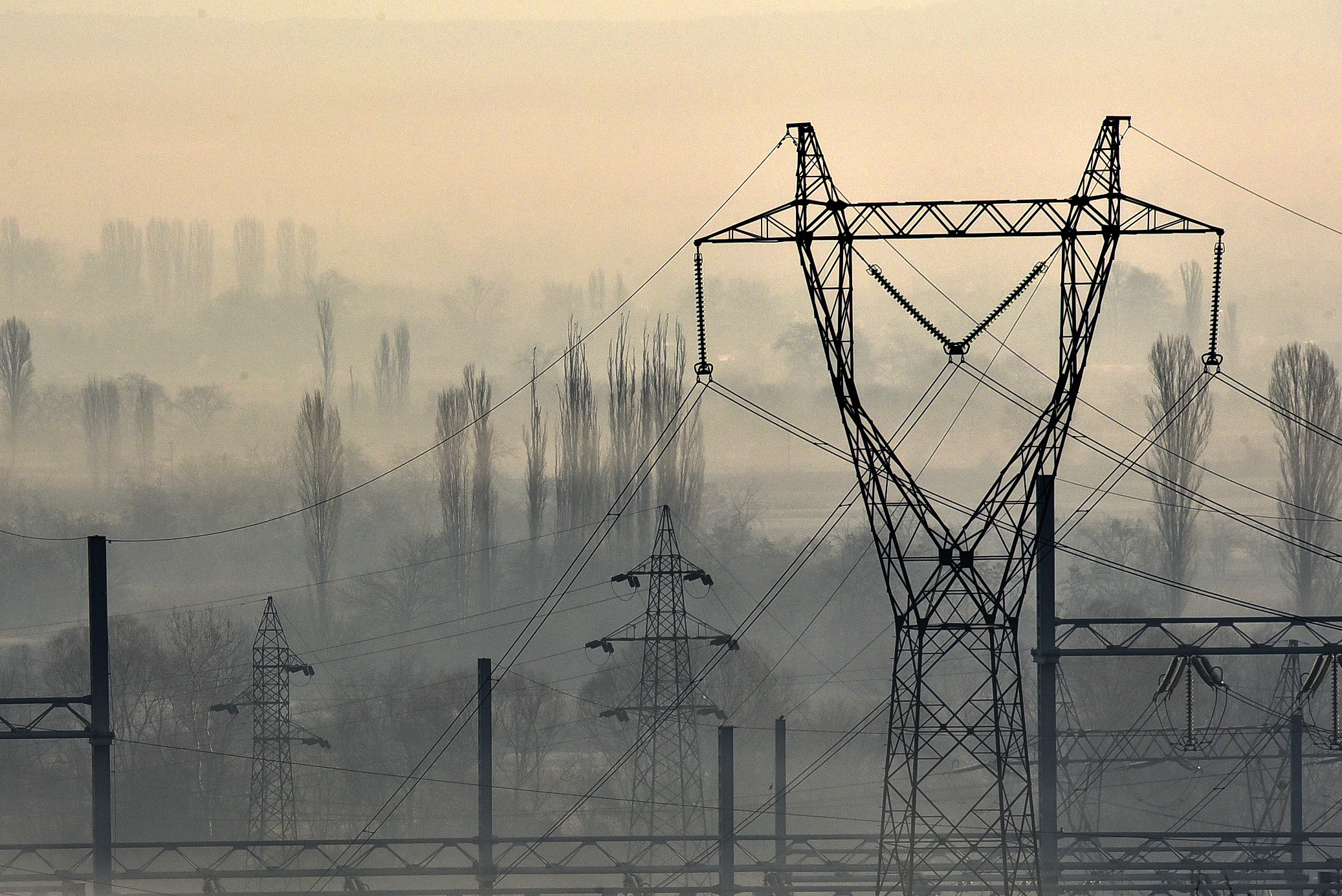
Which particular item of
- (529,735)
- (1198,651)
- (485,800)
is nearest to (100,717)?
(485,800)

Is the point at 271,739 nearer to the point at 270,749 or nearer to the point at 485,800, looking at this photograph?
the point at 485,800

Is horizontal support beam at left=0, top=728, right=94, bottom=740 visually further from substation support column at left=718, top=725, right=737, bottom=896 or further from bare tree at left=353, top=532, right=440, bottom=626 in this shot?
bare tree at left=353, top=532, right=440, bottom=626

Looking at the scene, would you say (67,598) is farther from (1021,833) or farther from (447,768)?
(1021,833)

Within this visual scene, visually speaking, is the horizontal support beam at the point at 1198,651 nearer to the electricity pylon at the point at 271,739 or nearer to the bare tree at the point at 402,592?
the electricity pylon at the point at 271,739

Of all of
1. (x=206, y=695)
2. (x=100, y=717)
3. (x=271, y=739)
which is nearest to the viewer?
(x=100, y=717)

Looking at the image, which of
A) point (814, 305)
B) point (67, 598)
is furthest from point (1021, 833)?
point (67, 598)
